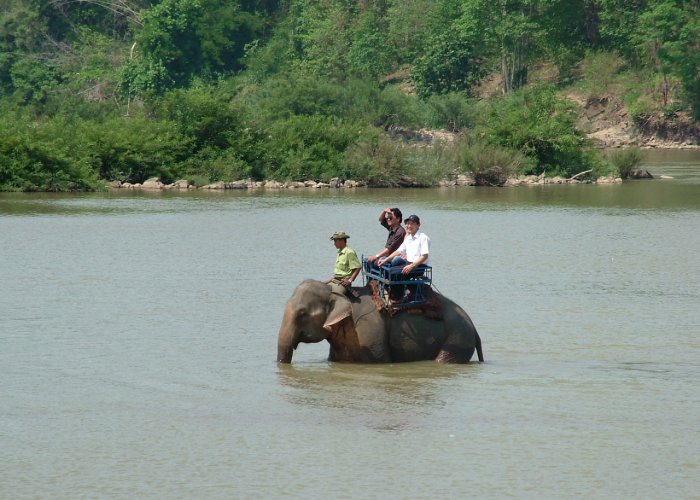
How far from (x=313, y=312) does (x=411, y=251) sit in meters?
1.25

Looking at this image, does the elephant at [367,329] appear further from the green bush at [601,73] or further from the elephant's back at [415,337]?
the green bush at [601,73]

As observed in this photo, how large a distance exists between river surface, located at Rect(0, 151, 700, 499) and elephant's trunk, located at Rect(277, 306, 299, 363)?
0.14m

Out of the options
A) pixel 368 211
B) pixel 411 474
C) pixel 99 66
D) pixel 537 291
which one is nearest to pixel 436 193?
pixel 368 211

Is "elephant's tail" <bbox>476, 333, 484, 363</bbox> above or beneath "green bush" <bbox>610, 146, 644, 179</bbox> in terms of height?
beneath

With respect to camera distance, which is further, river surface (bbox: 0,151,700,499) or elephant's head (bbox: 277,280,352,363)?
elephant's head (bbox: 277,280,352,363)

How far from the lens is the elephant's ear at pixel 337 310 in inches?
573

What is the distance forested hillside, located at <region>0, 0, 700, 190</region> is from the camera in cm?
4575

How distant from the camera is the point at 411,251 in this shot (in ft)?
48.8

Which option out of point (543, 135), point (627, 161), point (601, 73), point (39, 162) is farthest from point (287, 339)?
point (601, 73)

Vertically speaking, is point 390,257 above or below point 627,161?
below

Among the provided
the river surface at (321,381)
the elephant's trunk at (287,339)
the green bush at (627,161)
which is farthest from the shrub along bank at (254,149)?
the elephant's trunk at (287,339)

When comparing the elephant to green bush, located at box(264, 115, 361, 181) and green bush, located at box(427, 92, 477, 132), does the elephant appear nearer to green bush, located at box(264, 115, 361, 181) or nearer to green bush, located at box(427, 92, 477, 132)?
green bush, located at box(264, 115, 361, 181)

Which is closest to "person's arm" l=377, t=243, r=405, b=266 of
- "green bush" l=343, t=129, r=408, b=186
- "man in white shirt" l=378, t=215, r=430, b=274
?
"man in white shirt" l=378, t=215, r=430, b=274

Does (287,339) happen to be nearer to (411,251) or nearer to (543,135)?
(411,251)
